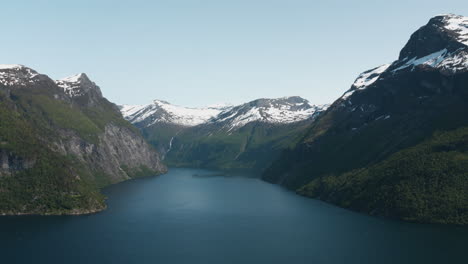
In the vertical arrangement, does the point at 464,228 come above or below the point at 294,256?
above

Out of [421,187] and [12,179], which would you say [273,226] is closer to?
[421,187]

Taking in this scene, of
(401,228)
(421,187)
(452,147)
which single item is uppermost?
(452,147)

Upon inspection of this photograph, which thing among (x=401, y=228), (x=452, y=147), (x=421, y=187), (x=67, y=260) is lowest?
(x=67, y=260)

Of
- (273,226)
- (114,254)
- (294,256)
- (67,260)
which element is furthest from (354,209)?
(67,260)

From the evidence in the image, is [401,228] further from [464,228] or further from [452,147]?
[452,147]

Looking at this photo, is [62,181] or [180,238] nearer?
[180,238]

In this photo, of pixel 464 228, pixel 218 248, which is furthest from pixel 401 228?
pixel 218 248

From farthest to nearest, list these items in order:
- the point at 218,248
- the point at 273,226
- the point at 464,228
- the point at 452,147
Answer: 1. the point at 452,147
2. the point at 273,226
3. the point at 464,228
4. the point at 218,248

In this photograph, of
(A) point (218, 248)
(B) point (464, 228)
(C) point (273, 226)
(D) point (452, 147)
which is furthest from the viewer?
(D) point (452, 147)

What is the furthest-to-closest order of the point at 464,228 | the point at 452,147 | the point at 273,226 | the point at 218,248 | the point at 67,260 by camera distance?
1. the point at 452,147
2. the point at 273,226
3. the point at 464,228
4. the point at 218,248
5. the point at 67,260
